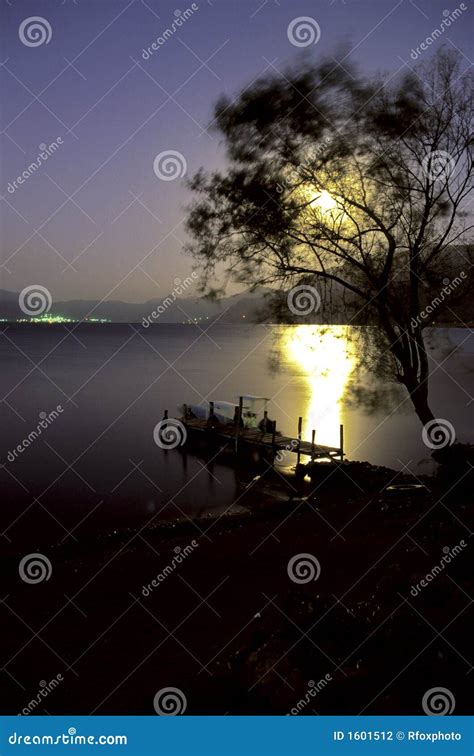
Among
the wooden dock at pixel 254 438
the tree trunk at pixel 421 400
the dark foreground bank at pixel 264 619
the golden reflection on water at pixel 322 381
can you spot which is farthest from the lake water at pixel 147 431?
the dark foreground bank at pixel 264 619

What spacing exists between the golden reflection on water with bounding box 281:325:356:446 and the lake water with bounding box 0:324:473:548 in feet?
0.24

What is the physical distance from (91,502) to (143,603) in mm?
12981

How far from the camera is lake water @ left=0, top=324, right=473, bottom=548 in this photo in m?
18.1

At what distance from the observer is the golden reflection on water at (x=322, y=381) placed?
13.7 m

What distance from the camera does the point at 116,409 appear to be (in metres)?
45.4

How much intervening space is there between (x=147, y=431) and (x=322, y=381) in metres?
35.7

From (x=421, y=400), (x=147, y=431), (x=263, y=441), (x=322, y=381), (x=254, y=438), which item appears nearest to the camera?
(x=421, y=400)

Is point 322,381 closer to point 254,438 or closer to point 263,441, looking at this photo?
point 254,438

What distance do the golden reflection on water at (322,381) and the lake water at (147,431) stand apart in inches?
2.9

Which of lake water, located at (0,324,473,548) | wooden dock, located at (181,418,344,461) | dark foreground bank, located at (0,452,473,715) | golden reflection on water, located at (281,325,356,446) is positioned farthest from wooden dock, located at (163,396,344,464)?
dark foreground bank, located at (0,452,473,715)

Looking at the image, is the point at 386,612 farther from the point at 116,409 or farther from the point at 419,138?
the point at 116,409

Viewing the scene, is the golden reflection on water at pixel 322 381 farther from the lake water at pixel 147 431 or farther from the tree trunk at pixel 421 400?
the tree trunk at pixel 421 400

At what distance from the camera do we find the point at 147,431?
36938mm

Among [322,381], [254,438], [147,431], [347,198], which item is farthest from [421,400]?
[322,381]
